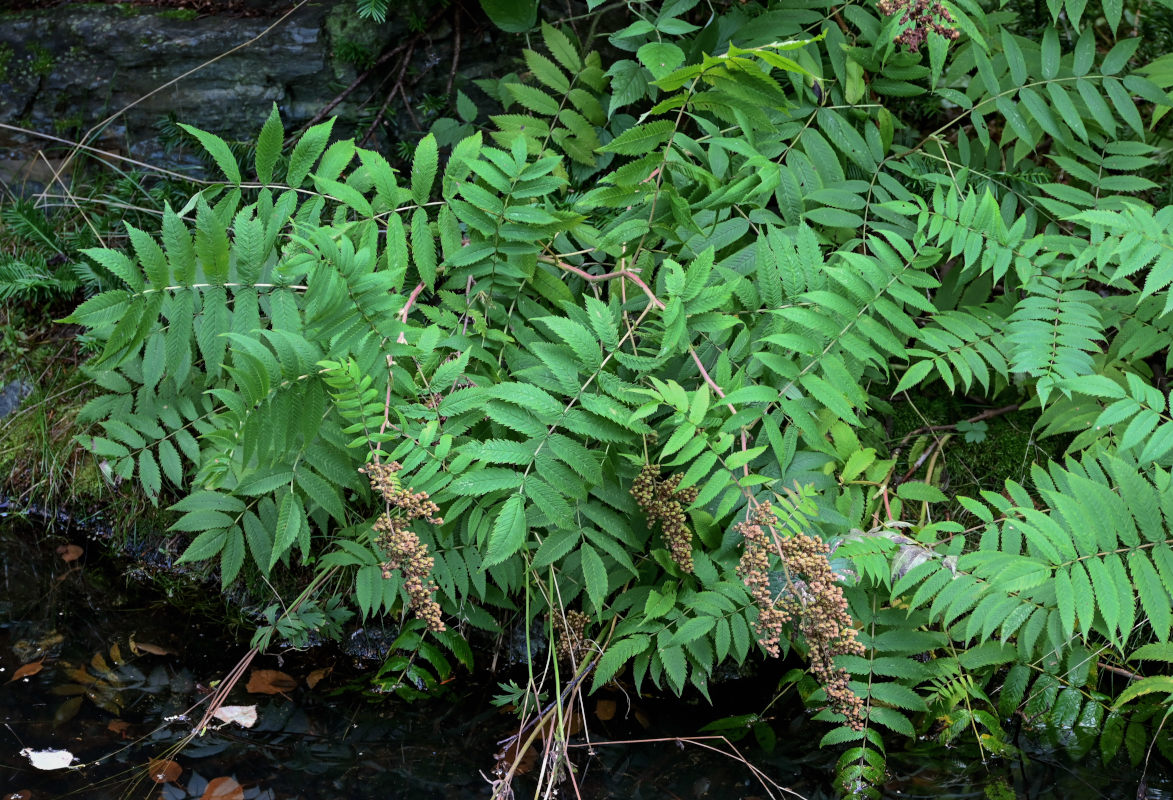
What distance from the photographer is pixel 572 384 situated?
2365 mm

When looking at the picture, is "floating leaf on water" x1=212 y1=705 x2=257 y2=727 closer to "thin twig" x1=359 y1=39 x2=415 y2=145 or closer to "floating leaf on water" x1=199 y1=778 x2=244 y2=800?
"floating leaf on water" x1=199 y1=778 x2=244 y2=800

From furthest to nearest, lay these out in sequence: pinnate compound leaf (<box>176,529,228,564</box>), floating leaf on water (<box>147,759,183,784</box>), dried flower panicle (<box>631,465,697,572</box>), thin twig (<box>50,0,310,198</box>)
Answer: thin twig (<box>50,0,310,198</box>), pinnate compound leaf (<box>176,529,228,564</box>), floating leaf on water (<box>147,759,183,784</box>), dried flower panicle (<box>631,465,697,572</box>)

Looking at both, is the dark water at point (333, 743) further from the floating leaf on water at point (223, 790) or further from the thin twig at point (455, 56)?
the thin twig at point (455, 56)

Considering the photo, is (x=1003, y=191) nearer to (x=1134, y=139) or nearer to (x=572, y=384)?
(x=1134, y=139)

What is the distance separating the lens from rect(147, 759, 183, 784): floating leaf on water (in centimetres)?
268

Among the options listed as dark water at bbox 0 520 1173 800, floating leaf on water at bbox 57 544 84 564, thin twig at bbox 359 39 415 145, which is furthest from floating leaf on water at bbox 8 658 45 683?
thin twig at bbox 359 39 415 145

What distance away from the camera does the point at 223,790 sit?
267cm

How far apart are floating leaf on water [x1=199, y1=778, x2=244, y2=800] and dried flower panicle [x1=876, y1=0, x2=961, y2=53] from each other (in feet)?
9.54

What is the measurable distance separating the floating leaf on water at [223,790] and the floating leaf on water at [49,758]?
428 millimetres

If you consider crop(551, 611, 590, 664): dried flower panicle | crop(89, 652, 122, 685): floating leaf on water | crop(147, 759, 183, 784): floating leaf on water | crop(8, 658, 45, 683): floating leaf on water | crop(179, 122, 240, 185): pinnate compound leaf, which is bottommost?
crop(89, 652, 122, 685): floating leaf on water

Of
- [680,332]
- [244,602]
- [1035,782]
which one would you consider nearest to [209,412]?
[244,602]

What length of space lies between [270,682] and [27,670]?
0.79 m

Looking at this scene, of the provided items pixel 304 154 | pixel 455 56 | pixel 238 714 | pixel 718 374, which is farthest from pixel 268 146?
pixel 238 714

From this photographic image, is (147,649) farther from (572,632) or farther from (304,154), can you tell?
(304,154)
